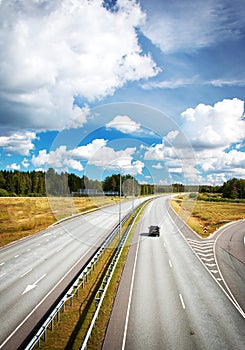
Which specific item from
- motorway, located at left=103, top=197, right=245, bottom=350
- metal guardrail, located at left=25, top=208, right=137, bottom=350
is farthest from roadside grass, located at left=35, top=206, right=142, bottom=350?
motorway, located at left=103, top=197, right=245, bottom=350

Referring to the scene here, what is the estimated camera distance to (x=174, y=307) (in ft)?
55.8

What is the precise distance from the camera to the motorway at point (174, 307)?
1334 centimetres

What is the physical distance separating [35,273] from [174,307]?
11.8 meters

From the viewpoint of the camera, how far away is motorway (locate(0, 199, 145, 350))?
1516 cm

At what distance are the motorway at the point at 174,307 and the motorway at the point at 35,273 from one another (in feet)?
14.2

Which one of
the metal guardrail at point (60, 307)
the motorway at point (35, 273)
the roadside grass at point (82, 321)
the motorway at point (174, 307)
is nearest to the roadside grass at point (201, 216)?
the motorway at point (174, 307)

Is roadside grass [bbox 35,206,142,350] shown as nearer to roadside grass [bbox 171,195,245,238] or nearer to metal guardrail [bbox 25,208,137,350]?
metal guardrail [bbox 25,208,137,350]

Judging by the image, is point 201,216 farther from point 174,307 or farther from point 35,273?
point 174,307

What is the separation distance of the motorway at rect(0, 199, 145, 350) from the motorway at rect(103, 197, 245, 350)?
434 centimetres

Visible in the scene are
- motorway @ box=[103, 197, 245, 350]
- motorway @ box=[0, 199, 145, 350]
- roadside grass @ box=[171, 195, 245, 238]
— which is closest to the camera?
motorway @ box=[103, 197, 245, 350]

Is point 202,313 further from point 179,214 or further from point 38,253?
point 179,214

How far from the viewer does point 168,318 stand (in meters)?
15.6

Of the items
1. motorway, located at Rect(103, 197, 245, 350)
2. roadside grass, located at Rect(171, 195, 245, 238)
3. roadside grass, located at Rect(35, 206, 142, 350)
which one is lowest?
roadside grass, located at Rect(35, 206, 142, 350)

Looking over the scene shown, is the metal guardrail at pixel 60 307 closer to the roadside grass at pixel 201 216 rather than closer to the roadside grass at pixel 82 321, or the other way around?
the roadside grass at pixel 82 321
